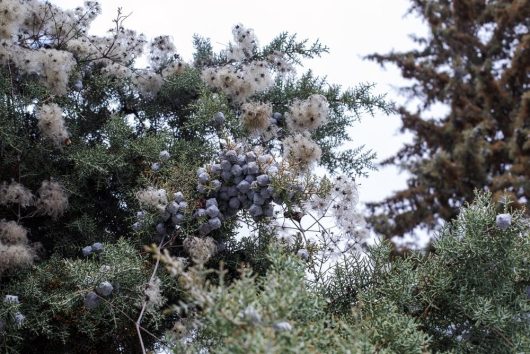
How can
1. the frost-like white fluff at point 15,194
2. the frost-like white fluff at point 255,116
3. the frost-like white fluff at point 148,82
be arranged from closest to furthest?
the frost-like white fluff at point 15,194, the frost-like white fluff at point 255,116, the frost-like white fluff at point 148,82

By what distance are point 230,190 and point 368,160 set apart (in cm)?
55

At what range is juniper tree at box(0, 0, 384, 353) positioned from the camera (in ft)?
4.86

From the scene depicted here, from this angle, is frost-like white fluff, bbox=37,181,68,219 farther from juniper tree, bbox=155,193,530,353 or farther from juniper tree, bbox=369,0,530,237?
juniper tree, bbox=369,0,530,237

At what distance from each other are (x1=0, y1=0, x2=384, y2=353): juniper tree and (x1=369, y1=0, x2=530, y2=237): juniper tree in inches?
168

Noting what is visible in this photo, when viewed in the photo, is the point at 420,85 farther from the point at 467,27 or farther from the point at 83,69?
the point at 83,69

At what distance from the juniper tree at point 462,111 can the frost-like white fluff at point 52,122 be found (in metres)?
4.69

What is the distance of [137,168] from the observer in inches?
70.4

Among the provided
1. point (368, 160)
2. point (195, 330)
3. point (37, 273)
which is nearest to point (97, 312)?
point (37, 273)

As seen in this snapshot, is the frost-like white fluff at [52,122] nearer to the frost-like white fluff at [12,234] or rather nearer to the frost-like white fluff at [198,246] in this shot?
the frost-like white fluff at [12,234]

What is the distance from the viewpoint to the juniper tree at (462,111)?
6273mm

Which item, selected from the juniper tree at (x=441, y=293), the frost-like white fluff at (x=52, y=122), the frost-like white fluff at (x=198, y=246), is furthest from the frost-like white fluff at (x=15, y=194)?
the juniper tree at (x=441, y=293)

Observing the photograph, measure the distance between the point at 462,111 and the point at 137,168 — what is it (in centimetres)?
557

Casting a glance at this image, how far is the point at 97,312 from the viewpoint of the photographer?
4.70 ft

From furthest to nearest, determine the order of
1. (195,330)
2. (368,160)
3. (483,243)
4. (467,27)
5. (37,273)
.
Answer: (467,27) < (368,160) < (37,273) < (483,243) < (195,330)
